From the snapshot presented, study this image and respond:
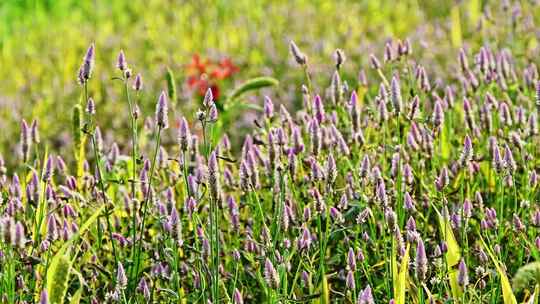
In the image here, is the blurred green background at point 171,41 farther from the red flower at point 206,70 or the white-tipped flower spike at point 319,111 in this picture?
the white-tipped flower spike at point 319,111

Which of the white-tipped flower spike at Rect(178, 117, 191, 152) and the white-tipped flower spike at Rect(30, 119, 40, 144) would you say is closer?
the white-tipped flower spike at Rect(178, 117, 191, 152)

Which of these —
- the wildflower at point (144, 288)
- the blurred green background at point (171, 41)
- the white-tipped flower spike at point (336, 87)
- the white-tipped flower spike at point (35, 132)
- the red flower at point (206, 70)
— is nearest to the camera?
the wildflower at point (144, 288)

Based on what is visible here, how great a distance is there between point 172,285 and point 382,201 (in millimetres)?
675

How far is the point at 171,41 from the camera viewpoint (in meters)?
6.56

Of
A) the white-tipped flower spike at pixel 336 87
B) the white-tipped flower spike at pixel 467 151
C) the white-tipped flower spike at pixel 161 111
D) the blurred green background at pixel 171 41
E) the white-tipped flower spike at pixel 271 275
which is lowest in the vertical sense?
the white-tipped flower spike at pixel 271 275

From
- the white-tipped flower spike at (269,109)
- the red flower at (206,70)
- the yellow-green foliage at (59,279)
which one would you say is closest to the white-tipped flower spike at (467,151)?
the white-tipped flower spike at (269,109)

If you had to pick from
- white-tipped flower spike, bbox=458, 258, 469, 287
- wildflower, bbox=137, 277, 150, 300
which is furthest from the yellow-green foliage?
white-tipped flower spike, bbox=458, 258, 469, 287

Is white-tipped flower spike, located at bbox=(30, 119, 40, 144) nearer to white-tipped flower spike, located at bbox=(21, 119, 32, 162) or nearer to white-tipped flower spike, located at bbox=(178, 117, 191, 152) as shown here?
white-tipped flower spike, located at bbox=(21, 119, 32, 162)

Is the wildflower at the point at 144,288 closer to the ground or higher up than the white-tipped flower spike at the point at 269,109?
closer to the ground

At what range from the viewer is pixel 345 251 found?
2.58 metres

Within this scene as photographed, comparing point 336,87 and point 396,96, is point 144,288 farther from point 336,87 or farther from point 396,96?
point 336,87

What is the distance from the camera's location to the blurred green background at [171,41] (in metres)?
5.84

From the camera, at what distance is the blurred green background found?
19.2ft

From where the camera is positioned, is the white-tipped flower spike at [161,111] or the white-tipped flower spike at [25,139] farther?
the white-tipped flower spike at [25,139]
